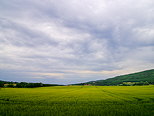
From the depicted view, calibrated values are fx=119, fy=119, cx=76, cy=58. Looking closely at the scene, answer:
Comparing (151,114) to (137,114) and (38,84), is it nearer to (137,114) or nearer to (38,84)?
(137,114)

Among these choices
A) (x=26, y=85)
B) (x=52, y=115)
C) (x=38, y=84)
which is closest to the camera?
(x=52, y=115)

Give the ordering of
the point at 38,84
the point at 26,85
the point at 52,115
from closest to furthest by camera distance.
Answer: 1. the point at 52,115
2. the point at 26,85
3. the point at 38,84

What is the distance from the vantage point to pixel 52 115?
446 inches

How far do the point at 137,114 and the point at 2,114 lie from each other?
1325 cm

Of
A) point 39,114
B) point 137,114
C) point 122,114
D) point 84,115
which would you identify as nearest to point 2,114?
point 39,114

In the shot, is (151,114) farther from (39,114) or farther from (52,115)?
(39,114)

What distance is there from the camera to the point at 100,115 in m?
11.5

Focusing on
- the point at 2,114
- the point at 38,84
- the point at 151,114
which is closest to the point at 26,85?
the point at 38,84

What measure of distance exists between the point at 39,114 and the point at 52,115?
1.44 metres

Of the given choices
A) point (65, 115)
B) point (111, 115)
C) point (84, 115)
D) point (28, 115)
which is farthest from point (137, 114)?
point (28, 115)

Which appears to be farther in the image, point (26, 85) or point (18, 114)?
point (26, 85)

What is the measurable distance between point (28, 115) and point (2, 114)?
2.49 meters

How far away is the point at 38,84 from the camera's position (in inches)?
4158

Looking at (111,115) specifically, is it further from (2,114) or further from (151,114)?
(2,114)
